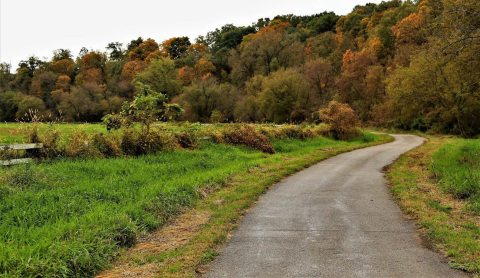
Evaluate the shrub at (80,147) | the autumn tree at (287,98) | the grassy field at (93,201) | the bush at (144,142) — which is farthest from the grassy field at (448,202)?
the autumn tree at (287,98)

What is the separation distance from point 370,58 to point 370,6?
152 ft

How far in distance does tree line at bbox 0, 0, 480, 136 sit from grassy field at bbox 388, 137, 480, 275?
24.3m

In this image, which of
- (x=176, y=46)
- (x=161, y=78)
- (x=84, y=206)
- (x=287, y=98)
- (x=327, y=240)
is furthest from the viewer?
(x=176, y=46)

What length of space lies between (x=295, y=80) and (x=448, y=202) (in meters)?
55.5

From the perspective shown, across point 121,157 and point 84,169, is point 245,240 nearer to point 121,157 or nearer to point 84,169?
point 84,169

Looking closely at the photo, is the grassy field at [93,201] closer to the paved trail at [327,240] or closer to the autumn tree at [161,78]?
the paved trail at [327,240]

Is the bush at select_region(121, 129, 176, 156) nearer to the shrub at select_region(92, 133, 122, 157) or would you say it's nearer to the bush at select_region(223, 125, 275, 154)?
the shrub at select_region(92, 133, 122, 157)

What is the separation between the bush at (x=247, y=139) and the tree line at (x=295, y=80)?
19.5 m

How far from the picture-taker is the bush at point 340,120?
3712 centimetres

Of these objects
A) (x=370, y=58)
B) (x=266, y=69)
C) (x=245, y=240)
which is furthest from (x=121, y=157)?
(x=266, y=69)

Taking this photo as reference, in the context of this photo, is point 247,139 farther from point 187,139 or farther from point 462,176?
point 462,176

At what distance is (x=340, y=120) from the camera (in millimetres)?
37188

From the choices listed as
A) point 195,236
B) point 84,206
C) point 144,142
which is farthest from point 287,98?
point 195,236

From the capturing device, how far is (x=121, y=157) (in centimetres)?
1588
